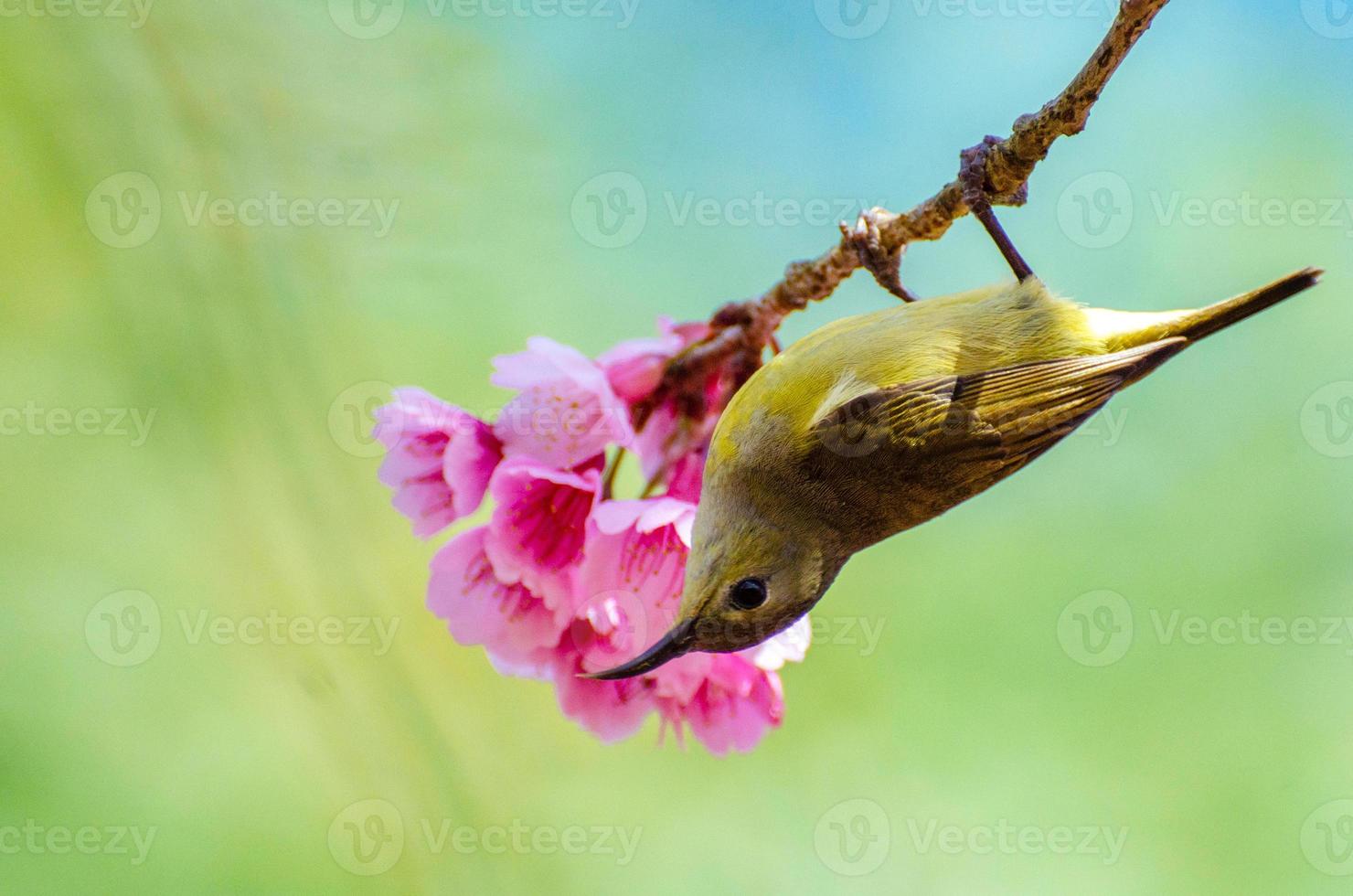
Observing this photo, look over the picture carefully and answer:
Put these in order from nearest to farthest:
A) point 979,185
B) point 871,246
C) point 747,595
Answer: point 979,185, point 747,595, point 871,246

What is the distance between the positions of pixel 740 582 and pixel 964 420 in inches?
20.5

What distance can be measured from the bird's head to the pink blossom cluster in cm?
6

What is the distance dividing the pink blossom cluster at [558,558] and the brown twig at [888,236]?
0.23 meters

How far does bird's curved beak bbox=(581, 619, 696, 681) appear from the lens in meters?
1.92

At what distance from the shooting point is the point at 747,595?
2.03 metres

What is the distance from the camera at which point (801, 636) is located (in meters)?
2.18

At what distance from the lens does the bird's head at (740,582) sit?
2002 mm

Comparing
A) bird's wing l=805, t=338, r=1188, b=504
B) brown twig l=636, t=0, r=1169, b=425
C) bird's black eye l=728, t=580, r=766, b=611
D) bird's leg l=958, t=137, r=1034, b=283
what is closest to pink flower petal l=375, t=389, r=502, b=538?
brown twig l=636, t=0, r=1169, b=425

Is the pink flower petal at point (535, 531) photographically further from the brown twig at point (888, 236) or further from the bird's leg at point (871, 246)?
the bird's leg at point (871, 246)

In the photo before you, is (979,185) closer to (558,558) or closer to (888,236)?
(888,236)

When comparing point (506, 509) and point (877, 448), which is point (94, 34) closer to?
point (506, 509)

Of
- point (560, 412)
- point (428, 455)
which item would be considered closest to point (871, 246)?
point (560, 412)

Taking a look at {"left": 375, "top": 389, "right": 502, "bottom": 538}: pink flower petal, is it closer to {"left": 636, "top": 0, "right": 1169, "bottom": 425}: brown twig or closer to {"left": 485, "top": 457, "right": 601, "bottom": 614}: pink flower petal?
{"left": 485, "top": 457, "right": 601, "bottom": 614}: pink flower petal

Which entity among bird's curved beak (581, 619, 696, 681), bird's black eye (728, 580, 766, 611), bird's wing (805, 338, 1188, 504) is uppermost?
bird's wing (805, 338, 1188, 504)
